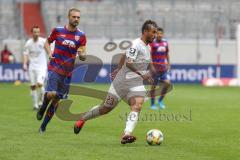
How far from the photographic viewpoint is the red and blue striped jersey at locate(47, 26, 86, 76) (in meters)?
14.8

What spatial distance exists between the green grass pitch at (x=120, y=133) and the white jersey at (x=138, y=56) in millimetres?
1354

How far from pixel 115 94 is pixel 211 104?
1209cm

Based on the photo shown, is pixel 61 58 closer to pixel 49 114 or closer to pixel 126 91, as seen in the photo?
pixel 49 114

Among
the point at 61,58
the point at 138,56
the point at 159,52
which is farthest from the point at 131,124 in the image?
the point at 159,52

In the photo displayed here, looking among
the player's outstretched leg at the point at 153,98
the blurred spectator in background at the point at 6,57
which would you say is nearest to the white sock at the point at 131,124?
the player's outstretched leg at the point at 153,98

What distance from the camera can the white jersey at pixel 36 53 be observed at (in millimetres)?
21984

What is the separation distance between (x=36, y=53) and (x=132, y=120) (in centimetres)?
980

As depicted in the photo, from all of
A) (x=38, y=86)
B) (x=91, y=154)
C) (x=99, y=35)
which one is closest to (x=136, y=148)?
(x=91, y=154)

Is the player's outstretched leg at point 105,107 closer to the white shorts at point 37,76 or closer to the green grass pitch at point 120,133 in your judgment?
the green grass pitch at point 120,133

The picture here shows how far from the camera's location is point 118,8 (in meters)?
46.5

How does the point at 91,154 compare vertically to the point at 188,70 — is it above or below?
above

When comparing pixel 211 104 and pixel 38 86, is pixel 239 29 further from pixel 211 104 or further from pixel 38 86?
pixel 38 86

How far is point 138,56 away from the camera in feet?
43.7

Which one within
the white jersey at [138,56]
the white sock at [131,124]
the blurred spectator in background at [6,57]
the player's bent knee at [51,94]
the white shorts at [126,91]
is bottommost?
the blurred spectator in background at [6,57]
